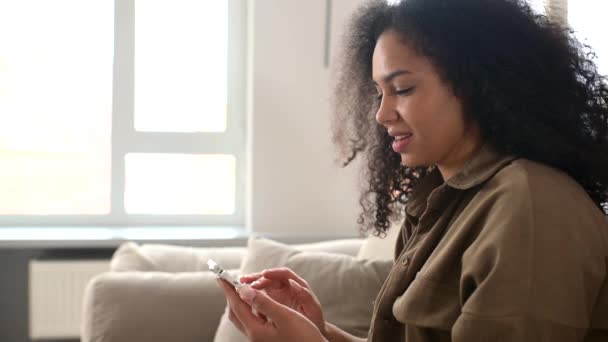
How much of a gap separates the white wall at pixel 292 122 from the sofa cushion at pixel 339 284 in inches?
39.5

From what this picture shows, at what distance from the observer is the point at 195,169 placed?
137 inches

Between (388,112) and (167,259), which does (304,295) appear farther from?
(167,259)

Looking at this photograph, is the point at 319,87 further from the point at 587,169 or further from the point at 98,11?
the point at 587,169

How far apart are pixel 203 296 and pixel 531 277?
1348 mm

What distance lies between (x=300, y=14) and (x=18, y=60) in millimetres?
1254

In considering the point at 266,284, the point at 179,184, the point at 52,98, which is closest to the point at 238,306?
the point at 266,284

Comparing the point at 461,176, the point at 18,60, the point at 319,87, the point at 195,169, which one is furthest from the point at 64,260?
the point at 461,176

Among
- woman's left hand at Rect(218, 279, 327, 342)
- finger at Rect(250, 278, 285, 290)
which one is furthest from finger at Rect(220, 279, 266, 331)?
finger at Rect(250, 278, 285, 290)

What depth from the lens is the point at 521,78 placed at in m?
1.20

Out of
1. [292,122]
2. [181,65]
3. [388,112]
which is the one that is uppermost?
[181,65]

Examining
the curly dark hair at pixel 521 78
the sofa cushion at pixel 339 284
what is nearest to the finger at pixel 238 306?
the curly dark hair at pixel 521 78

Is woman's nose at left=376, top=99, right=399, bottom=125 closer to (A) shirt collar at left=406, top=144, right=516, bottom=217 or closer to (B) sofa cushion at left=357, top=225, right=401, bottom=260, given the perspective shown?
(A) shirt collar at left=406, top=144, right=516, bottom=217

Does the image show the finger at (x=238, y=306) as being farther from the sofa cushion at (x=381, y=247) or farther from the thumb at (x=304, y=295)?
the sofa cushion at (x=381, y=247)

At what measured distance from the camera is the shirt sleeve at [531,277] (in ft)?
3.34
